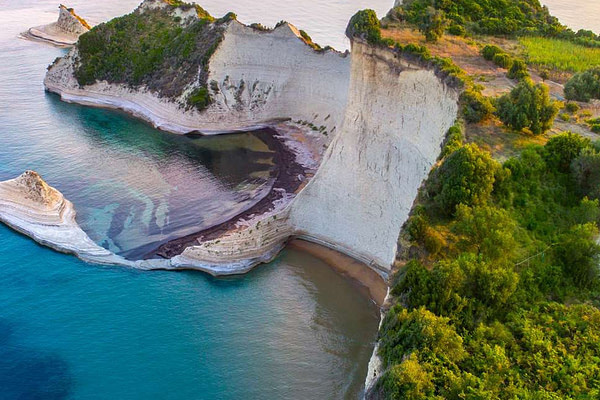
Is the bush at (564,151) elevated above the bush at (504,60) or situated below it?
below

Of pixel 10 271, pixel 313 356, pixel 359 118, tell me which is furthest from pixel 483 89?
pixel 10 271

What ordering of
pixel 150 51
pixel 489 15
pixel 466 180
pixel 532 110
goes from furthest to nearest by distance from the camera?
1. pixel 150 51
2. pixel 489 15
3. pixel 532 110
4. pixel 466 180

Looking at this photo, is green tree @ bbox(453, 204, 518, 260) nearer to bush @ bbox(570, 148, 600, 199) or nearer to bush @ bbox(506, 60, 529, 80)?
bush @ bbox(570, 148, 600, 199)

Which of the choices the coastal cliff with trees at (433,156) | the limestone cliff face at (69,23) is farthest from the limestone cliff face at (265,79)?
the limestone cliff face at (69,23)

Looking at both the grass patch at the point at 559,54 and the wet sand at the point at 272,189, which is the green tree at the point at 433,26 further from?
the wet sand at the point at 272,189

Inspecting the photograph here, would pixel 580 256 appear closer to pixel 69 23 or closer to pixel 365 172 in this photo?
pixel 365 172

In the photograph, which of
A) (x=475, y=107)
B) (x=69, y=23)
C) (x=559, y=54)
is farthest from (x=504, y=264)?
(x=69, y=23)

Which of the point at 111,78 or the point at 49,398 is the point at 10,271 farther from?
the point at 111,78
